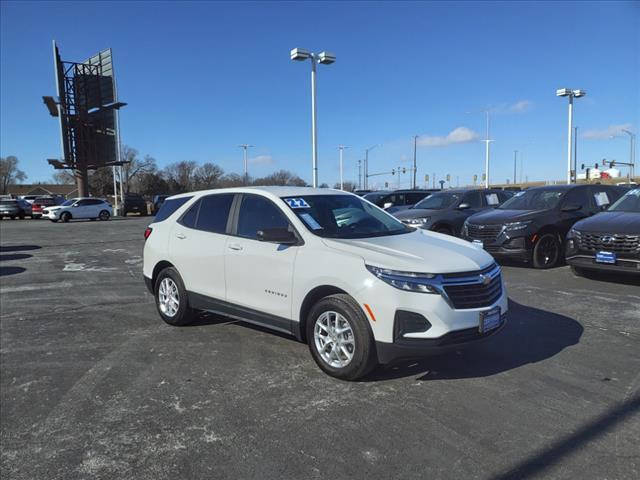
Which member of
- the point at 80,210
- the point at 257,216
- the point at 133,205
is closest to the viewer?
the point at 257,216

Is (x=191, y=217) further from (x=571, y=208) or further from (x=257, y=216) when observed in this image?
(x=571, y=208)

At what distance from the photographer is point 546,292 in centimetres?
773

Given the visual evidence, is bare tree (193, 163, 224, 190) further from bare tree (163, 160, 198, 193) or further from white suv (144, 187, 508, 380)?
white suv (144, 187, 508, 380)

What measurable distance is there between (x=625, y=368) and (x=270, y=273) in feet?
11.1

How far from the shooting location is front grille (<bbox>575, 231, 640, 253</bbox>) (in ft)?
24.7

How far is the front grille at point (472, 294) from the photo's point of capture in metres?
3.98

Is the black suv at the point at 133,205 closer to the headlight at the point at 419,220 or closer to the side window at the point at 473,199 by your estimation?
the headlight at the point at 419,220

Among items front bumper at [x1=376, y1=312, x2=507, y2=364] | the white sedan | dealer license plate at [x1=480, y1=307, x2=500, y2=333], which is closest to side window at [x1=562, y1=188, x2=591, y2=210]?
dealer license plate at [x1=480, y1=307, x2=500, y2=333]

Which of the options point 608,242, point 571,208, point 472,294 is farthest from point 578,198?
point 472,294

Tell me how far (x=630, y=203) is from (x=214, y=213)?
299 inches

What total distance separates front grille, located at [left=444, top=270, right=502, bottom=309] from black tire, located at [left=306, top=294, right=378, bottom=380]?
0.73 m

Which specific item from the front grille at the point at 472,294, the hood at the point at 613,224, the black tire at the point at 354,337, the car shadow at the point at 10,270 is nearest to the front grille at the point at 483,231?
the hood at the point at 613,224

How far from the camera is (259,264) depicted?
4.93 metres

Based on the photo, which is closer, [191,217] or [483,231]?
[191,217]
